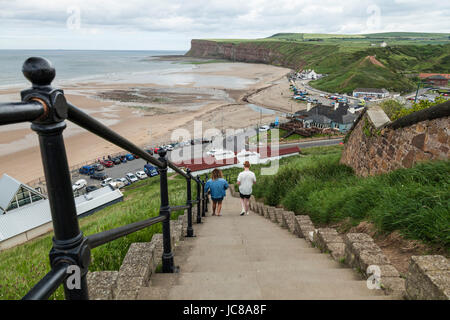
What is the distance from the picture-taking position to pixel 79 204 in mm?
16422

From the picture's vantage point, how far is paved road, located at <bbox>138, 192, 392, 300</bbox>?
82.9 inches

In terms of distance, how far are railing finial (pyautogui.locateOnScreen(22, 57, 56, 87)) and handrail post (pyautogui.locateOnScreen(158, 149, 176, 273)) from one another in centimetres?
170

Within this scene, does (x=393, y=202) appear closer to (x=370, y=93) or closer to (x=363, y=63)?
(x=370, y=93)

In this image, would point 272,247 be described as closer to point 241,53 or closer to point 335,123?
point 335,123

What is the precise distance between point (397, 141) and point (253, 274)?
15.3ft

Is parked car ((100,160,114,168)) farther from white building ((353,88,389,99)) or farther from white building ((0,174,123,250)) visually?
white building ((353,88,389,99))

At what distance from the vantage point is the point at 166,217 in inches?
103

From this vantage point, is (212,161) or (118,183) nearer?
(118,183)

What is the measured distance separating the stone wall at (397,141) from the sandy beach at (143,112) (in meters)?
24.0

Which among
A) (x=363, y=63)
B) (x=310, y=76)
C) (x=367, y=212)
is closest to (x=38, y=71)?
(x=367, y=212)

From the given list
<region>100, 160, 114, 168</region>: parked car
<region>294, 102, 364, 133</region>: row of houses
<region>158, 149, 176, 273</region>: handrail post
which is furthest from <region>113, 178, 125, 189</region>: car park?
<region>294, 102, 364, 133</region>: row of houses

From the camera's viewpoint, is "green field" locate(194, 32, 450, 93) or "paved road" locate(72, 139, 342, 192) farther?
"green field" locate(194, 32, 450, 93)

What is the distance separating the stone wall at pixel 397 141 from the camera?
Answer: 4.45 m
